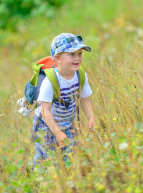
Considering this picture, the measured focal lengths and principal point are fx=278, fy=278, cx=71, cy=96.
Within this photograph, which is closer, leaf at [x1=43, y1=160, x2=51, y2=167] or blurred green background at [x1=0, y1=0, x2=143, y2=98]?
leaf at [x1=43, y1=160, x2=51, y2=167]

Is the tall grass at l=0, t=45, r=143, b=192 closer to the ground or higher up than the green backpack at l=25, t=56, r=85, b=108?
closer to the ground

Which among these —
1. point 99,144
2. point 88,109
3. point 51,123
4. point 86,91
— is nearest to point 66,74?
point 86,91

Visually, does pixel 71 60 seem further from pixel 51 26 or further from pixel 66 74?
pixel 51 26

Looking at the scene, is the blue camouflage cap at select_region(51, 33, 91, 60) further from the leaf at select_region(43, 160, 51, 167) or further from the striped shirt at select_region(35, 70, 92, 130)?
the leaf at select_region(43, 160, 51, 167)

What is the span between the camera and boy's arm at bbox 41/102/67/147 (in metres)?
2.34

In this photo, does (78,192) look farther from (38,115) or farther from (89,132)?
(38,115)

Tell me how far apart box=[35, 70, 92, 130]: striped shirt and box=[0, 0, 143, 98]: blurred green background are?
397 cm

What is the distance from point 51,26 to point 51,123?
302 inches

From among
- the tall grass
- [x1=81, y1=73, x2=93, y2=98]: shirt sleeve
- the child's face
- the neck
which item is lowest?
the tall grass

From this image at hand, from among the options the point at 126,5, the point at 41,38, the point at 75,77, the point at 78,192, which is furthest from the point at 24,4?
the point at 78,192

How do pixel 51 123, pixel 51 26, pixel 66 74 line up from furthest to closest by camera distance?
pixel 51 26 < pixel 66 74 < pixel 51 123

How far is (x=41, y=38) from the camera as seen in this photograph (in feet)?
29.9

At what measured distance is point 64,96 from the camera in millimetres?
2598

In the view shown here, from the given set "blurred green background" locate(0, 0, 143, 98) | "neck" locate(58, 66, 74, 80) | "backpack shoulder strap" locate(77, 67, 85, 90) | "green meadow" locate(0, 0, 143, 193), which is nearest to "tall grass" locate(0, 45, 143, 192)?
"green meadow" locate(0, 0, 143, 193)
